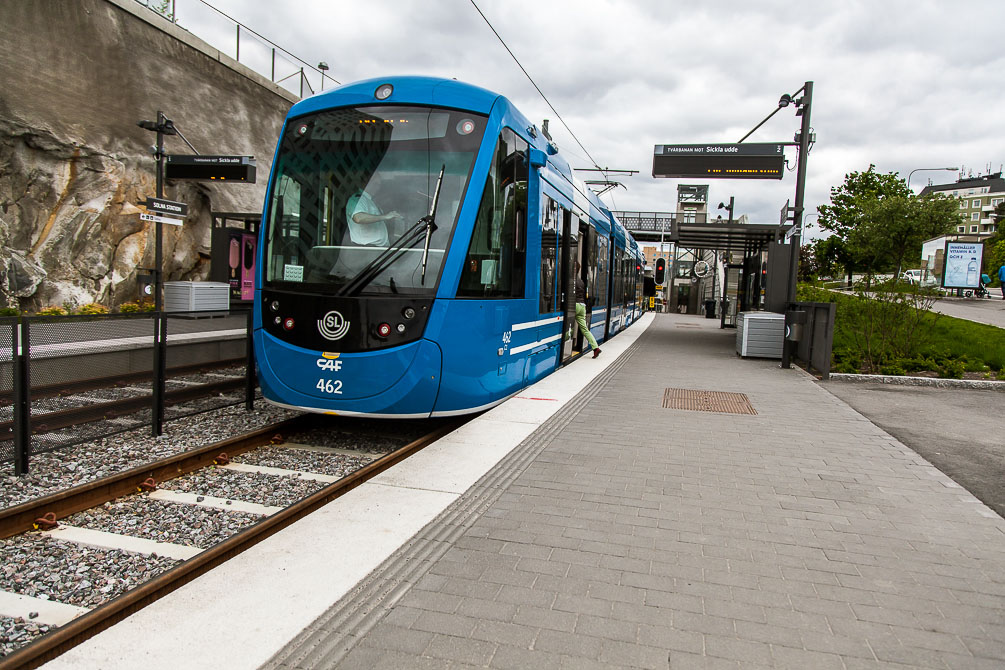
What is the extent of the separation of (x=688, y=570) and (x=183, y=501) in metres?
3.58

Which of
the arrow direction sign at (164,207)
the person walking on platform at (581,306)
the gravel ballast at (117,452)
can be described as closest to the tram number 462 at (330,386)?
the gravel ballast at (117,452)

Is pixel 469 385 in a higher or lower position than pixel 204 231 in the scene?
lower

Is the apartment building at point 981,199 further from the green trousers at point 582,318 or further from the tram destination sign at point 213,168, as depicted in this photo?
the tram destination sign at point 213,168

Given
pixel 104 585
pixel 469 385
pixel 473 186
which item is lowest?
pixel 104 585

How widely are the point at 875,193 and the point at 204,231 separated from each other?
42814 mm

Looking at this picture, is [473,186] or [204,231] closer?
[473,186]

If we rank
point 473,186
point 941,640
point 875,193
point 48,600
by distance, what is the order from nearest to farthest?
point 941,640 → point 48,600 → point 473,186 → point 875,193

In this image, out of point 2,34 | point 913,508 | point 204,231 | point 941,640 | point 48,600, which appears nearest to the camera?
point 941,640

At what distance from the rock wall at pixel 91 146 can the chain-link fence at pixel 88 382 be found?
956cm

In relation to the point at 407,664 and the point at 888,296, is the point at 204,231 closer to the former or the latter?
the point at 888,296

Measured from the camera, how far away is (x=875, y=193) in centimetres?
4538

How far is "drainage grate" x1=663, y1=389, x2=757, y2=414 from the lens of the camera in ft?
27.0

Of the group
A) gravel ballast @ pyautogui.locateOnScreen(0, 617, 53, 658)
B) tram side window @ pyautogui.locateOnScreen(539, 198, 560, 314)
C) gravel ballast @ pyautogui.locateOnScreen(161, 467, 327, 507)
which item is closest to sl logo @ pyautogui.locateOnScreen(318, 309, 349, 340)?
gravel ballast @ pyautogui.locateOnScreen(161, 467, 327, 507)

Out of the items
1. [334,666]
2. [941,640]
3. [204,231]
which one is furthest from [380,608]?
[204,231]
